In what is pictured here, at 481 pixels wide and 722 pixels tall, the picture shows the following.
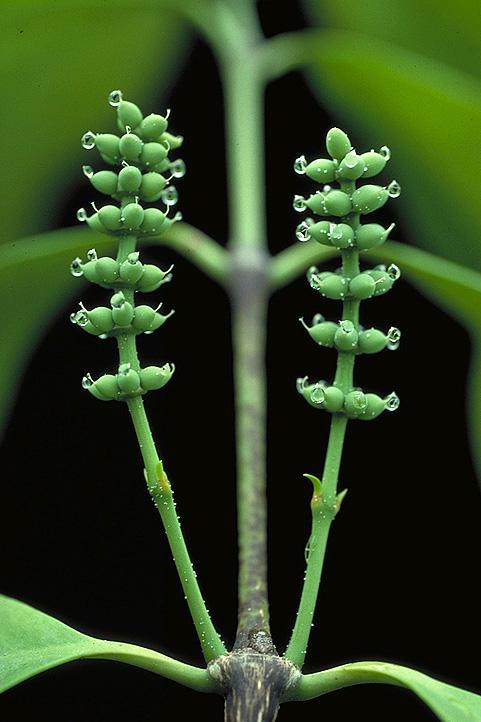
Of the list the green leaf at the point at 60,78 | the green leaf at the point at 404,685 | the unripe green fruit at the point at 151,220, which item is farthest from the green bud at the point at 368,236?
the green leaf at the point at 60,78

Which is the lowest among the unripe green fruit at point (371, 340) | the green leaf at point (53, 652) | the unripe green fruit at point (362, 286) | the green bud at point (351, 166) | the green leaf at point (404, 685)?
the green leaf at point (404, 685)

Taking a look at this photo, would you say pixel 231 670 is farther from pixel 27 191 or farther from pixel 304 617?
pixel 27 191

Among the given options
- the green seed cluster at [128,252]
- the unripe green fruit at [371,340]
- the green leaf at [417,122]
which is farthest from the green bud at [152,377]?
the green leaf at [417,122]

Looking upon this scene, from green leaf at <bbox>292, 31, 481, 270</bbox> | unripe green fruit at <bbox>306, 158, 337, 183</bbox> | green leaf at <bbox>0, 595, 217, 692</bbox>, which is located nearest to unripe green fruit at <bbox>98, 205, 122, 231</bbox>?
unripe green fruit at <bbox>306, 158, 337, 183</bbox>

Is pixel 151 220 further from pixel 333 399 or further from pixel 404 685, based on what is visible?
pixel 404 685

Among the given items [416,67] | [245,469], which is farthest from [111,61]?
[245,469]

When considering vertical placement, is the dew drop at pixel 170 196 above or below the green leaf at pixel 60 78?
below

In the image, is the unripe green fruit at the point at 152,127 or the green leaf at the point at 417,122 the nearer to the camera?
the unripe green fruit at the point at 152,127

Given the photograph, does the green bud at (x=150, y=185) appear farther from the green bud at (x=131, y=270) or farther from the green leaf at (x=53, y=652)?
the green leaf at (x=53, y=652)
